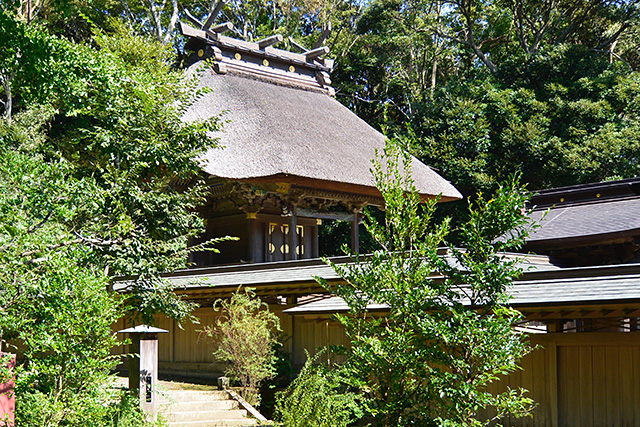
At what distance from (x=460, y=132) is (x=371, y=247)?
6.03 meters

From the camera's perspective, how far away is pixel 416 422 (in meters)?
7.60

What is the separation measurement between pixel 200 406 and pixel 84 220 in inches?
198

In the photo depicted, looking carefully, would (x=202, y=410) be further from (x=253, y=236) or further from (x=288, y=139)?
(x=288, y=139)

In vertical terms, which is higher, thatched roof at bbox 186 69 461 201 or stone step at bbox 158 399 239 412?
thatched roof at bbox 186 69 461 201

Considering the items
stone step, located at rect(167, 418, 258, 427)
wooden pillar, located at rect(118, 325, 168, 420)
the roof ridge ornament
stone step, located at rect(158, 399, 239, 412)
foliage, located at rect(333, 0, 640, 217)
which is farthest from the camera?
foliage, located at rect(333, 0, 640, 217)

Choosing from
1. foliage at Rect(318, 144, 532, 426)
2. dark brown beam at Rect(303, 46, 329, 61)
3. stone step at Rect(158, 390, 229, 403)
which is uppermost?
dark brown beam at Rect(303, 46, 329, 61)

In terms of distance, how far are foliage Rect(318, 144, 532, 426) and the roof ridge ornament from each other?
626 inches

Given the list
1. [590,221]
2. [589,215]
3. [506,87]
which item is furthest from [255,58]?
[590,221]

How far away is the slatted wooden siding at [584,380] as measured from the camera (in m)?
9.69

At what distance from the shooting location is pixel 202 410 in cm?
1271

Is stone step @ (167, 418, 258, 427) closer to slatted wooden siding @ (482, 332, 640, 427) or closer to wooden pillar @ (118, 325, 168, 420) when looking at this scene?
wooden pillar @ (118, 325, 168, 420)

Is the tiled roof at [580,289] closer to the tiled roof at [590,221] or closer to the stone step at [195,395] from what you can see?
the tiled roof at [590,221]

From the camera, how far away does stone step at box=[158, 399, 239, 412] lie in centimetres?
1224

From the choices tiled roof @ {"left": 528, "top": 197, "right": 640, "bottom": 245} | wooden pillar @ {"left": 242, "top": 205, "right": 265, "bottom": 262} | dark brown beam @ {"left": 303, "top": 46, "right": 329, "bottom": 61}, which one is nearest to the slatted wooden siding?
tiled roof @ {"left": 528, "top": 197, "right": 640, "bottom": 245}
